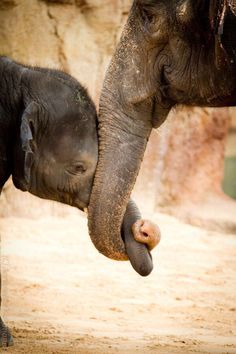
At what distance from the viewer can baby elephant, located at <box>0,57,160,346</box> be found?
4957 mm

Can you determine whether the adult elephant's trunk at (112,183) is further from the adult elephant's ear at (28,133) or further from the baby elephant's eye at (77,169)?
the adult elephant's ear at (28,133)

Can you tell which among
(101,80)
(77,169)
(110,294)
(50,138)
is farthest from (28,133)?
(101,80)

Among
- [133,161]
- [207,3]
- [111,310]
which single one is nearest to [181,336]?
[111,310]

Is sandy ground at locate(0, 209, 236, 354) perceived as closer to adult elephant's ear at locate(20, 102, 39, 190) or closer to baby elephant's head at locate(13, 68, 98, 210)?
baby elephant's head at locate(13, 68, 98, 210)

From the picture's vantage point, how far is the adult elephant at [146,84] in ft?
15.6

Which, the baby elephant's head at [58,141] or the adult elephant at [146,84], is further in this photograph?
the baby elephant's head at [58,141]

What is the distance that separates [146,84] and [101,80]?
5.00m

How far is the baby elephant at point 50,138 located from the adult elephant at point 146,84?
12 cm

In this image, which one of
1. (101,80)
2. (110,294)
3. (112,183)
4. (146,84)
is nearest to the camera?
(112,183)

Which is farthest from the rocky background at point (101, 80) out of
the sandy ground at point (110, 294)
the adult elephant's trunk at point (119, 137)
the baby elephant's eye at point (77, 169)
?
the adult elephant's trunk at point (119, 137)

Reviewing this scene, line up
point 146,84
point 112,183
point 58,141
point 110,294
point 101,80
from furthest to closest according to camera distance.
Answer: point 101,80, point 110,294, point 58,141, point 146,84, point 112,183

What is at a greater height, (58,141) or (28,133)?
(28,133)

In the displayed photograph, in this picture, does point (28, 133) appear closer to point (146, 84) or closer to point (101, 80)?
point (146, 84)

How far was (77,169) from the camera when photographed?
5.06 meters
